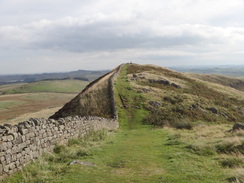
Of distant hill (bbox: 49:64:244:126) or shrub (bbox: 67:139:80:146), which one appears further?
distant hill (bbox: 49:64:244:126)

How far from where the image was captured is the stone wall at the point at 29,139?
1005cm

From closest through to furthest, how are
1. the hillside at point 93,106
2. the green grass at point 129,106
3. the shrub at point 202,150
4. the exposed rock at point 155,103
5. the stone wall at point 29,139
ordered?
1. the stone wall at point 29,139
2. the shrub at point 202,150
3. the green grass at point 129,106
4. the hillside at point 93,106
5. the exposed rock at point 155,103

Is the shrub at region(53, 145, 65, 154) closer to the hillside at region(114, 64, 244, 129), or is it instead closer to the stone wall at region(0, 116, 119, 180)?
the stone wall at region(0, 116, 119, 180)

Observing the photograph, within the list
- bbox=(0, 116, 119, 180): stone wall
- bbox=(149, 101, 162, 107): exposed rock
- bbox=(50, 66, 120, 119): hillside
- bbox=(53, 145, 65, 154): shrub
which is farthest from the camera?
bbox=(149, 101, 162, 107): exposed rock

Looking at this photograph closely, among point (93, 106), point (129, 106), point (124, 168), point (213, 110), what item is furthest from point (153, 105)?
point (124, 168)

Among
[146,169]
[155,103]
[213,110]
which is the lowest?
[213,110]

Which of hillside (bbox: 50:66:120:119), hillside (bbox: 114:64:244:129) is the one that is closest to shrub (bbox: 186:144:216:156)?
hillside (bbox: 114:64:244:129)

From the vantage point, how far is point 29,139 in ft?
40.1

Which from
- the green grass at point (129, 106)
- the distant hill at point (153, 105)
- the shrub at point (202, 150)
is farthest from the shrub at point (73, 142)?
the distant hill at point (153, 105)

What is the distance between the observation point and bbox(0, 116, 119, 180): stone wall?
10.1m

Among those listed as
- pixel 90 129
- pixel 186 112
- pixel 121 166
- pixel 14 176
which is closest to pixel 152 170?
pixel 121 166

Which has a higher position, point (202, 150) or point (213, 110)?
point (202, 150)

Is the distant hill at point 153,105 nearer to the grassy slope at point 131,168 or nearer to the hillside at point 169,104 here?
the hillside at point 169,104

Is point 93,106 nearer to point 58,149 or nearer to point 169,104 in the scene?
point 169,104
